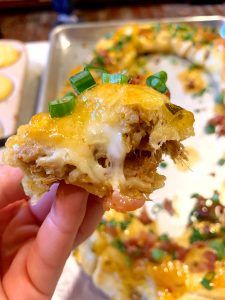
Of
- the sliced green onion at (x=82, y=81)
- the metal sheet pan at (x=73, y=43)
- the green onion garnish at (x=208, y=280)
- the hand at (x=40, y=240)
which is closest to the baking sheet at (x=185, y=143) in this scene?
the metal sheet pan at (x=73, y=43)

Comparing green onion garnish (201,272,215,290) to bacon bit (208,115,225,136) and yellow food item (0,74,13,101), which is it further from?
yellow food item (0,74,13,101)

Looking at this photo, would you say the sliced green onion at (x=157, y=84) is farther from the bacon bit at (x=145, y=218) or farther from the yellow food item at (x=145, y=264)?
the bacon bit at (x=145, y=218)

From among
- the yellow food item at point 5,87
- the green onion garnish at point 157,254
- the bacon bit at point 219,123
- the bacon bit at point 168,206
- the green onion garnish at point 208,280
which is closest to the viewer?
the green onion garnish at point 208,280

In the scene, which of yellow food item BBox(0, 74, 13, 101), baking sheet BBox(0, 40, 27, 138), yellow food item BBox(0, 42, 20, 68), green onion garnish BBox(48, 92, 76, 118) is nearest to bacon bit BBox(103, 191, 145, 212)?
green onion garnish BBox(48, 92, 76, 118)

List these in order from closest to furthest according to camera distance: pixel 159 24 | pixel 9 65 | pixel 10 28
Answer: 1. pixel 9 65
2. pixel 159 24
3. pixel 10 28

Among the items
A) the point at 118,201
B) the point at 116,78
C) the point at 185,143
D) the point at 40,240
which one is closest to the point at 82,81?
the point at 116,78

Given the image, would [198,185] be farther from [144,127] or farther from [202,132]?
[144,127]

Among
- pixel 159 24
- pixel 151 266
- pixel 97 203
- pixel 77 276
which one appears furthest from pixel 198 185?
pixel 159 24
